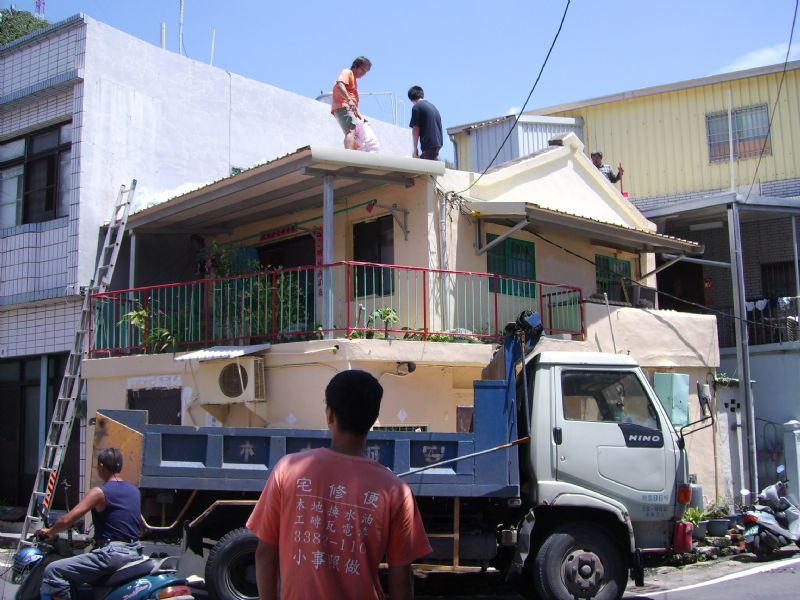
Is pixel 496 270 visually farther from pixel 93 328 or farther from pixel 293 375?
pixel 93 328

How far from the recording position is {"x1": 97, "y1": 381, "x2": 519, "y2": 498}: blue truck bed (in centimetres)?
695

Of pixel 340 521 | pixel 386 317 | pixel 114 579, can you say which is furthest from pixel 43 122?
pixel 340 521

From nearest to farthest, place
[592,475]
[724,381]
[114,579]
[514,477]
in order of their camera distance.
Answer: [114,579]
[514,477]
[592,475]
[724,381]

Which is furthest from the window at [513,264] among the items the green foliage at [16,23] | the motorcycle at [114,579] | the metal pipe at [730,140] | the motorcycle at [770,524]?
the green foliage at [16,23]

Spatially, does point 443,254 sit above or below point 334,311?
above

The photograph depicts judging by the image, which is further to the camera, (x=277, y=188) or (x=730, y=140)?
(x=730, y=140)

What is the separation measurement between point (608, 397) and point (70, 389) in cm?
842

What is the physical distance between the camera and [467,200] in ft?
40.2

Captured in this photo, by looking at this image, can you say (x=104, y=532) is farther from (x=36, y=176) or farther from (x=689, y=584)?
(x=36, y=176)

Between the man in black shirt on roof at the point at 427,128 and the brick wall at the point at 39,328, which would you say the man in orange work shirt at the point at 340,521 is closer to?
Answer: the man in black shirt on roof at the point at 427,128

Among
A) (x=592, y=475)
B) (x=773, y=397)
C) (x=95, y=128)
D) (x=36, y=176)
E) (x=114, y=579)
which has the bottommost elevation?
(x=114, y=579)

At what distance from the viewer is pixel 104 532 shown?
6.02m

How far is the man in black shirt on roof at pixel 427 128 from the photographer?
40.7 ft

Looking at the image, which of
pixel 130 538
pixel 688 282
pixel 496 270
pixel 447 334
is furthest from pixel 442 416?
pixel 688 282
